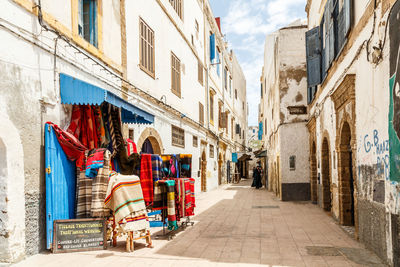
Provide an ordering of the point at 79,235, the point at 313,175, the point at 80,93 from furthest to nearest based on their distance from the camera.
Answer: the point at 313,175, the point at 80,93, the point at 79,235

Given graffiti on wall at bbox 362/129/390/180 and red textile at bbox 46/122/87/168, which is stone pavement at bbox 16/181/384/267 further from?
red textile at bbox 46/122/87/168

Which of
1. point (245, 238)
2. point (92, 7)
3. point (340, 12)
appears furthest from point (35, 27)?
point (340, 12)

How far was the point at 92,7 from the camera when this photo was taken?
7.82 metres

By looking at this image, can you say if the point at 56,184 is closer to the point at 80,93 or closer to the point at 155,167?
the point at 80,93

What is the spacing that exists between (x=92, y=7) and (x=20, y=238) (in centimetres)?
518

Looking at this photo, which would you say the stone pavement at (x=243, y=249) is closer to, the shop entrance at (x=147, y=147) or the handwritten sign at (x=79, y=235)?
the handwritten sign at (x=79, y=235)

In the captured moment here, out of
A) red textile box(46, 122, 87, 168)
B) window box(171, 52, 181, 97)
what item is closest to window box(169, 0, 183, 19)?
window box(171, 52, 181, 97)

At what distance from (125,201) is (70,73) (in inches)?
109

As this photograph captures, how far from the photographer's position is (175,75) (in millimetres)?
13883

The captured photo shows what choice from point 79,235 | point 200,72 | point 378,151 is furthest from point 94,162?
point 200,72

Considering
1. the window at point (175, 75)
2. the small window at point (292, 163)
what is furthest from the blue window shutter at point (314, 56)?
the window at point (175, 75)

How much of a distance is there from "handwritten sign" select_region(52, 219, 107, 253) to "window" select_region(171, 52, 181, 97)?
8185 millimetres

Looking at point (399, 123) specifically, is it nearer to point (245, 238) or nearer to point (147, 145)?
point (245, 238)

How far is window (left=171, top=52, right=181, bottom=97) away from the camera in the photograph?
13.5m
